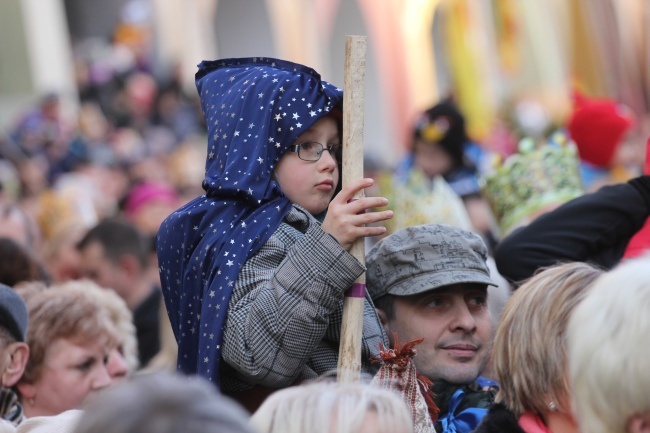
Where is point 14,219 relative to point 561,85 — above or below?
above

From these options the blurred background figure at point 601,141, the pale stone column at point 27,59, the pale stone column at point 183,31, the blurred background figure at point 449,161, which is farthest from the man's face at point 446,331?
the pale stone column at point 183,31

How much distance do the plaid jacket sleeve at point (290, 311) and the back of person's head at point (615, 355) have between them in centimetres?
80

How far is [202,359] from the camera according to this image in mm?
3240

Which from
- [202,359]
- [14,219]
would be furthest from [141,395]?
[14,219]

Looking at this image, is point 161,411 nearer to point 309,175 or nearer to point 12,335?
point 309,175

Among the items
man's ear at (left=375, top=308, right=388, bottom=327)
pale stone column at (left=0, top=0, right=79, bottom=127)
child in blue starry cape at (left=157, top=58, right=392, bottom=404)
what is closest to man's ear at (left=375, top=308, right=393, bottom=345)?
man's ear at (left=375, top=308, right=388, bottom=327)

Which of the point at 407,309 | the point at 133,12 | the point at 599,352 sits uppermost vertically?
the point at 599,352

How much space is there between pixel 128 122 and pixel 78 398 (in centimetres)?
1242

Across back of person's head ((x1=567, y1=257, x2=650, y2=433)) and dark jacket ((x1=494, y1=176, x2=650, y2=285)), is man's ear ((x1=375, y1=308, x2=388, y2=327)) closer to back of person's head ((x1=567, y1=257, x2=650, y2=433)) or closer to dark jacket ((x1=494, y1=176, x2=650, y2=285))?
dark jacket ((x1=494, y1=176, x2=650, y2=285))

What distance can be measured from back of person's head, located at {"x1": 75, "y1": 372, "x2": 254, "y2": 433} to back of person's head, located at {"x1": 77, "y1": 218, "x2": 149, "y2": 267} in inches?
191

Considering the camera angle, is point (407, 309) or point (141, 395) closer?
point (141, 395)

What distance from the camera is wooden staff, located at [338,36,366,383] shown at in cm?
317

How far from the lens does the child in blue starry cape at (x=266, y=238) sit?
3.14m

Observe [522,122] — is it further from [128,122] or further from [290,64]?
[290,64]
